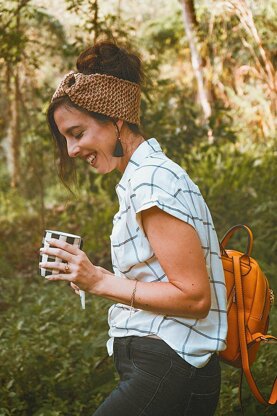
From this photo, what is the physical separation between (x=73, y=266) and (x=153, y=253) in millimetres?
234

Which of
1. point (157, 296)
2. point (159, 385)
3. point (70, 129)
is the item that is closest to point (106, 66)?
point (70, 129)

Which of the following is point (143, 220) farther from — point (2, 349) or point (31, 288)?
point (31, 288)

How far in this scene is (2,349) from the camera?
4137mm

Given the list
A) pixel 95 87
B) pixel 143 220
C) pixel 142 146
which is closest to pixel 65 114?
pixel 95 87

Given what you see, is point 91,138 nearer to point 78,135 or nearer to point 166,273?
point 78,135

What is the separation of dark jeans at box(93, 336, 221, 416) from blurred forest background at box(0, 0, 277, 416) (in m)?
1.00

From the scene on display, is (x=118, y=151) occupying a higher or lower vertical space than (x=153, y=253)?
higher

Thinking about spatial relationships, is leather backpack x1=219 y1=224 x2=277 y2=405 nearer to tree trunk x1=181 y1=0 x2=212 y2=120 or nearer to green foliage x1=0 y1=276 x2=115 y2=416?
green foliage x1=0 y1=276 x2=115 y2=416

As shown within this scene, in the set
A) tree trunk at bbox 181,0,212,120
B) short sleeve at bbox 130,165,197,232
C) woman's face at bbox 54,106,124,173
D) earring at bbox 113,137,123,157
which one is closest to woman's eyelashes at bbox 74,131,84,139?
woman's face at bbox 54,106,124,173

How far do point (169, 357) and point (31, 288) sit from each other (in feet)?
16.2

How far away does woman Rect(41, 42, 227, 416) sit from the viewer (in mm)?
1818

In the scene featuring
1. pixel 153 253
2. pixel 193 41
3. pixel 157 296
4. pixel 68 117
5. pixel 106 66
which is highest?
pixel 193 41

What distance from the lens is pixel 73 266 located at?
6.16 ft

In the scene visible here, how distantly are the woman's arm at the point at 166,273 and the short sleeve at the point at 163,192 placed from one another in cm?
2
